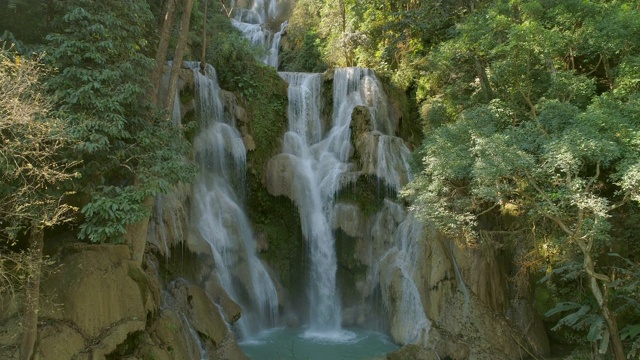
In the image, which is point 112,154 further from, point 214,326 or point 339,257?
point 339,257

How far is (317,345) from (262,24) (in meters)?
25.5

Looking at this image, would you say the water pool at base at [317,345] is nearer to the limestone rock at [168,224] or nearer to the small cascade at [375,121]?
the limestone rock at [168,224]

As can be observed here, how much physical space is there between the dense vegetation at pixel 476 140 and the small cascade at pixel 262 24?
38.0 ft

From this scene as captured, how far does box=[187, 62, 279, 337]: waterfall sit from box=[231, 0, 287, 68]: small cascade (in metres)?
A: 12.2

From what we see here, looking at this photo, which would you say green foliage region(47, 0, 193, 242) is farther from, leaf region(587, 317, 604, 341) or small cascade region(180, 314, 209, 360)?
leaf region(587, 317, 604, 341)

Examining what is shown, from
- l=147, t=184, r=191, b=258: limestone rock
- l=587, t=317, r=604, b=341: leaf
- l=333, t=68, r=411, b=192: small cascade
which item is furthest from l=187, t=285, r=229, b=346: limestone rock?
l=587, t=317, r=604, b=341: leaf

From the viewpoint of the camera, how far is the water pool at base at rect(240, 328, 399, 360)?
11972 millimetres

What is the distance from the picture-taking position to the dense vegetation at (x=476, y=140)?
7.82 m

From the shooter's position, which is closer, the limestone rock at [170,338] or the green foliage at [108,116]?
the green foliage at [108,116]

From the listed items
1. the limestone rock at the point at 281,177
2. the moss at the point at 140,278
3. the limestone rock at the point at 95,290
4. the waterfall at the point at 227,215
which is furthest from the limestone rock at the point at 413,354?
the limestone rock at the point at 281,177

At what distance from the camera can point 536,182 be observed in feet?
35.2

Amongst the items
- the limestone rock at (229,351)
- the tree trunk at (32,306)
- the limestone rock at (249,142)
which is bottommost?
the limestone rock at (229,351)

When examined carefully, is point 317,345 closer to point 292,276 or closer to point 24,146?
point 292,276

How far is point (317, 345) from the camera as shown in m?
12.8
